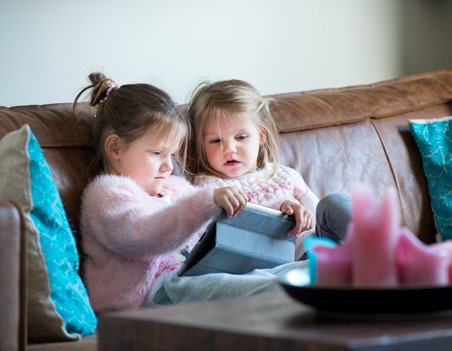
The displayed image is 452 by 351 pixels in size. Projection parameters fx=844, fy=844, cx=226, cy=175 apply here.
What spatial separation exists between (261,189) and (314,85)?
3.39ft

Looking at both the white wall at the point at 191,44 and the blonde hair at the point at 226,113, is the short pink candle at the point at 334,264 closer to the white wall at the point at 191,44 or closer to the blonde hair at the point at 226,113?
the blonde hair at the point at 226,113

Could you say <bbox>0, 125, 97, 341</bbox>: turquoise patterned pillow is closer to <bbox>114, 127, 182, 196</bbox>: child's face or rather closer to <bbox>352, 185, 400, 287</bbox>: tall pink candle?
<bbox>114, 127, 182, 196</bbox>: child's face

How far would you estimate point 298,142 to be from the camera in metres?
2.37

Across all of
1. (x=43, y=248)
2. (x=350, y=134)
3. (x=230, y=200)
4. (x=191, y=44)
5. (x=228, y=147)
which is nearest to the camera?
(x=43, y=248)

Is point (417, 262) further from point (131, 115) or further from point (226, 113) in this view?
point (226, 113)

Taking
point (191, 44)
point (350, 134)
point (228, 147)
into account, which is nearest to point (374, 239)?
point (228, 147)

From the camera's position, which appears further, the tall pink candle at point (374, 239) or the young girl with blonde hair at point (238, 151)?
the young girl with blonde hair at point (238, 151)

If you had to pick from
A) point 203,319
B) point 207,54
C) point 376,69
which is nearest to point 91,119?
point 207,54

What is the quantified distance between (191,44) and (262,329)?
1917 millimetres

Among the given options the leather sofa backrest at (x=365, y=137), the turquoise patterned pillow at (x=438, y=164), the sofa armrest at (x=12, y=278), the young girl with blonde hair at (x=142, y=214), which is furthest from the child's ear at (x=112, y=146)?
the turquoise patterned pillow at (x=438, y=164)

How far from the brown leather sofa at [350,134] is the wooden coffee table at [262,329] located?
0.86 metres

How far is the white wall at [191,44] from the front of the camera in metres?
2.43

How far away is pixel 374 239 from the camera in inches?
38.8

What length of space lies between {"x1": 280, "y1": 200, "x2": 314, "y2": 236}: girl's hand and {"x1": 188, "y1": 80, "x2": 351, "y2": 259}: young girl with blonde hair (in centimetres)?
11
